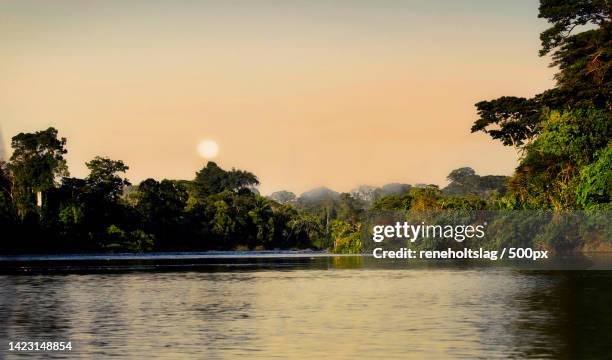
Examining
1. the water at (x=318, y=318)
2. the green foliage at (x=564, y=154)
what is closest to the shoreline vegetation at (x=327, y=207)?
the green foliage at (x=564, y=154)

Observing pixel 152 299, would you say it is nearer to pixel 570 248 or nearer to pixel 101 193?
pixel 570 248

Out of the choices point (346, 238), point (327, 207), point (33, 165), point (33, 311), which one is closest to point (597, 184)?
point (33, 311)

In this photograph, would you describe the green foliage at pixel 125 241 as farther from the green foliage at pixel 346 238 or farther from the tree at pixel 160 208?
the green foliage at pixel 346 238

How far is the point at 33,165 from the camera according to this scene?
426 feet

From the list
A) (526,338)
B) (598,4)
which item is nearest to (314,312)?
(526,338)

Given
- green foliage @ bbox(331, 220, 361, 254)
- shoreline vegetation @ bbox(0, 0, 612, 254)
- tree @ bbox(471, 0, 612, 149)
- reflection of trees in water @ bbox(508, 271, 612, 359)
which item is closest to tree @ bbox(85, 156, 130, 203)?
shoreline vegetation @ bbox(0, 0, 612, 254)

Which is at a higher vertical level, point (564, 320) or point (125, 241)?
point (125, 241)

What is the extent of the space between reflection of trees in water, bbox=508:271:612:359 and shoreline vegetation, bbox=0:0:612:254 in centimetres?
2445

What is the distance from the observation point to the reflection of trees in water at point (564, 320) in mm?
25413

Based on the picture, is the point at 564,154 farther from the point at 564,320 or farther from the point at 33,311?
the point at 33,311

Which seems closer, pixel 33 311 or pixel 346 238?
pixel 33 311

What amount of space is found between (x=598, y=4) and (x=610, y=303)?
153 ft

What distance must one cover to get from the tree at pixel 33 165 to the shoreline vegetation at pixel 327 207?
149 mm

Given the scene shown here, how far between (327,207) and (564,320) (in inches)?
6523
